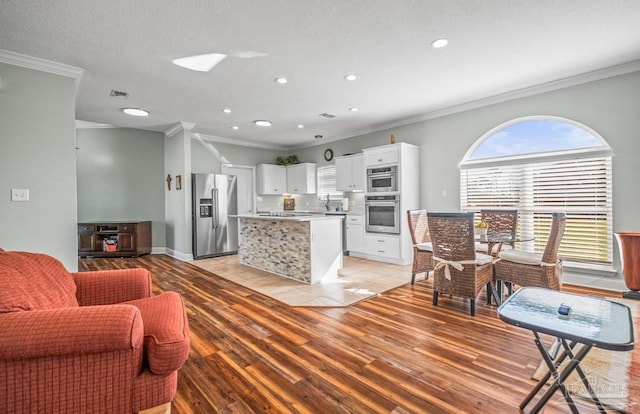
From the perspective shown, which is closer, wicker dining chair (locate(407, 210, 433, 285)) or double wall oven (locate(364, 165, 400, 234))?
wicker dining chair (locate(407, 210, 433, 285))

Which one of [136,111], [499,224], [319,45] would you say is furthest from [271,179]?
[499,224]

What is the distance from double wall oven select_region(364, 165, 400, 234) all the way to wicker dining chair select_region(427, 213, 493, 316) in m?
2.21

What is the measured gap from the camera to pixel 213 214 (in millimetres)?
6305

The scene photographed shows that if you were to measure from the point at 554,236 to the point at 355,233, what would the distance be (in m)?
3.65

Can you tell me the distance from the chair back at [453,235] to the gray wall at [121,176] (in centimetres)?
605

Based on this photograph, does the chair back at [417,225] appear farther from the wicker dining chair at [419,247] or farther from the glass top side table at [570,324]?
the glass top side table at [570,324]

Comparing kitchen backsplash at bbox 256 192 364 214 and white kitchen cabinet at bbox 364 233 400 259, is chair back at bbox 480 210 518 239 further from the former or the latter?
kitchen backsplash at bbox 256 192 364 214

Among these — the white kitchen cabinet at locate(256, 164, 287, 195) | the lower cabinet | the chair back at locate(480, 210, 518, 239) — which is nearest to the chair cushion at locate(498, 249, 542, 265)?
the chair back at locate(480, 210, 518, 239)

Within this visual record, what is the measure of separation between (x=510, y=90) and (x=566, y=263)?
2442 mm

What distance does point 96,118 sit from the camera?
5422mm

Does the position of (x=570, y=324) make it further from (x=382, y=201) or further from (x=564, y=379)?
(x=382, y=201)

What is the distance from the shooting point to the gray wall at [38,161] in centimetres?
304

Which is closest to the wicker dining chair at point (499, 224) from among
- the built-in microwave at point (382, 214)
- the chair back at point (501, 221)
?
the chair back at point (501, 221)

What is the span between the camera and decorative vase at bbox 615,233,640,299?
3.29m
